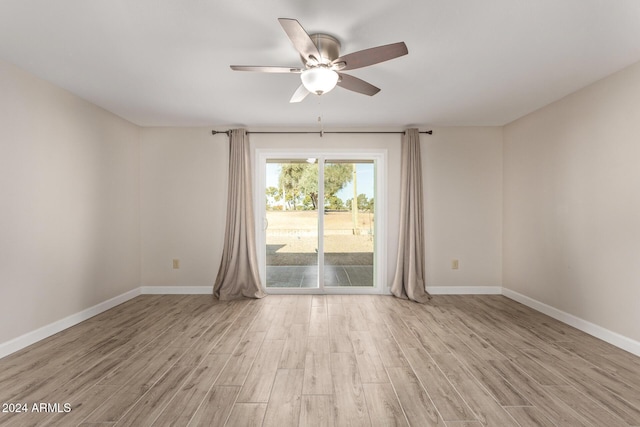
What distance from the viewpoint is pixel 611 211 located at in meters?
2.88

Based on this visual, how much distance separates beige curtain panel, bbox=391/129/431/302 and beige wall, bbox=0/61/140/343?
12.3 ft

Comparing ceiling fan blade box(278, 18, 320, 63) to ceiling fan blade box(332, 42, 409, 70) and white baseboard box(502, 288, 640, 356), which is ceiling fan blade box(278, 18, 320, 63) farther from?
white baseboard box(502, 288, 640, 356)

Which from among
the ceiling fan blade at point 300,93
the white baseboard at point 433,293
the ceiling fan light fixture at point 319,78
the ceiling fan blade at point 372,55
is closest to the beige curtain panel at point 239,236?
the white baseboard at point 433,293

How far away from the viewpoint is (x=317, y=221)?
15.3 ft

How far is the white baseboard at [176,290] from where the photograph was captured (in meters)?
4.54

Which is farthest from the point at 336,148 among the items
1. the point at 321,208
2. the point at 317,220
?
the point at 317,220

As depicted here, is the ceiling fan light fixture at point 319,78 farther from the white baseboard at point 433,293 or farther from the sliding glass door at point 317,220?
the white baseboard at point 433,293

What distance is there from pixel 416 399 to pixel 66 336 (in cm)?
316

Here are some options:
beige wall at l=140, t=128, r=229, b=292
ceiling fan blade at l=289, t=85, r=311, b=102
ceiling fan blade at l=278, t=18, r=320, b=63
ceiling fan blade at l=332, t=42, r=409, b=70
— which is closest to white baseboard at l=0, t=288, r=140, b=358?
beige wall at l=140, t=128, r=229, b=292

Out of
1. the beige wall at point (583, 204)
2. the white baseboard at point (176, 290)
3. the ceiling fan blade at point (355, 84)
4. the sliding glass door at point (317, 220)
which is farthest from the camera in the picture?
the sliding glass door at point (317, 220)

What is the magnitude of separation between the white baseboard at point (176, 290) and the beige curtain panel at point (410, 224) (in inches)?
106

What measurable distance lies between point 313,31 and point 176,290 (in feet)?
12.9

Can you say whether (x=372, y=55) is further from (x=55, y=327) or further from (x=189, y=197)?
(x=55, y=327)

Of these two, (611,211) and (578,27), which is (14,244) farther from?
(611,211)
